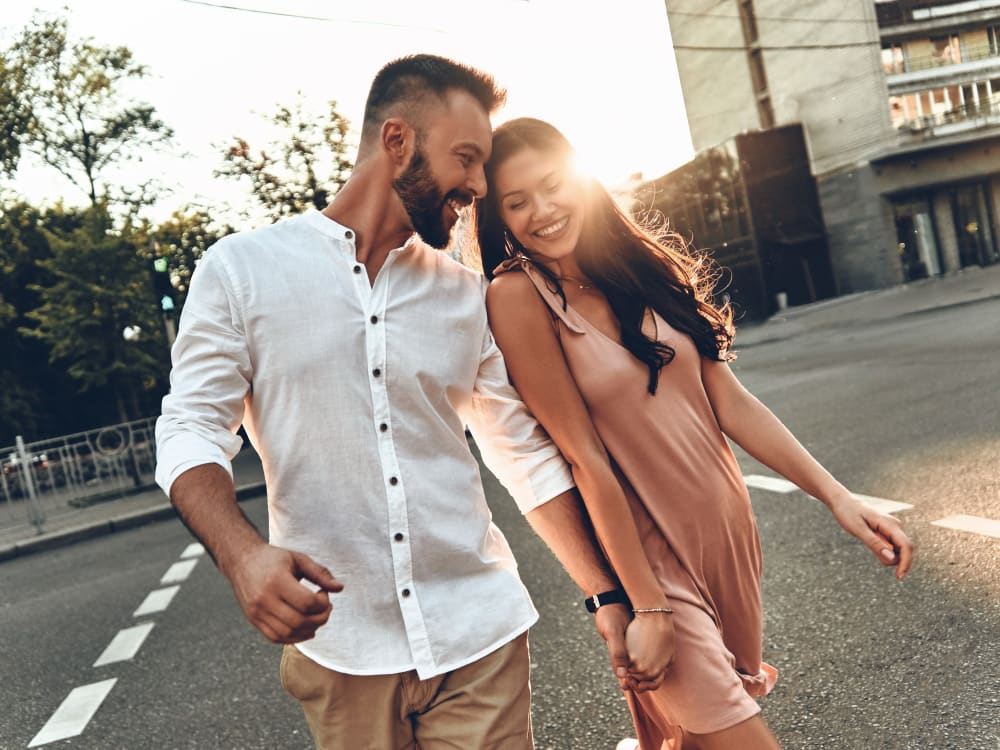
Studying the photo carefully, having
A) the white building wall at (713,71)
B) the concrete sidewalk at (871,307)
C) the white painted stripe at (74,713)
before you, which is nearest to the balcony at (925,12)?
the white building wall at (713,71)

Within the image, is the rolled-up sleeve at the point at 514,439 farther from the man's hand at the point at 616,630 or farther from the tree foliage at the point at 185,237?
the tree foliage at the point at 185,237

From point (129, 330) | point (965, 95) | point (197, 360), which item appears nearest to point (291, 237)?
point (197, 360)

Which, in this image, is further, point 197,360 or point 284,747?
point 284,747

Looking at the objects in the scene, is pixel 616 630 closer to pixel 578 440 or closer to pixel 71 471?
pixel 578 440

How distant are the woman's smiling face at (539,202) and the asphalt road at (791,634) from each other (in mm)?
1893

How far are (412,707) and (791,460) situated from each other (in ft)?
3.53

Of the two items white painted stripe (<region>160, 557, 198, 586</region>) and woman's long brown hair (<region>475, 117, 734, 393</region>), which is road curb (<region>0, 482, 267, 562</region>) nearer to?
white painted stripe (<region>160, 557, 198, 586</region>)

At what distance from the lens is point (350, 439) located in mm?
1737

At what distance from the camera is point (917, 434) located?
7242mm

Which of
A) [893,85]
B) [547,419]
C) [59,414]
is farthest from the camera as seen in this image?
[893,85]

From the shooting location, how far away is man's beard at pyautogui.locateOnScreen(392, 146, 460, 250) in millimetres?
1931

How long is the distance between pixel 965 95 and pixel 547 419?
45.3 meters

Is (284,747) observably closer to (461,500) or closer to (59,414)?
(461,500)

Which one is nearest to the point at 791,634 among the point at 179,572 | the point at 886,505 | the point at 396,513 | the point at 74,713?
the point at 886,505
